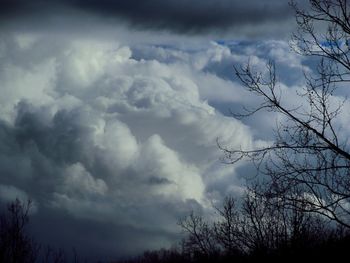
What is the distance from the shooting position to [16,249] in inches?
1526

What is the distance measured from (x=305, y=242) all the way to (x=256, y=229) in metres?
6.07

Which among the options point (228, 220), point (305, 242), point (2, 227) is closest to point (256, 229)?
point (228, 220)

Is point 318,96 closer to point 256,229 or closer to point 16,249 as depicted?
point 256,229

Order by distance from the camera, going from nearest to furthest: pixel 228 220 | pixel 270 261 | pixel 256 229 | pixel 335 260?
pixel 335 260 → pixel 270 261 → pixel 256 229 → pixel 228 220

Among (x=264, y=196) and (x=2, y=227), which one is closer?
(x=264, y=196)

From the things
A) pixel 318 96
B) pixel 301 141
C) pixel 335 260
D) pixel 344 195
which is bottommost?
pixel 335 260

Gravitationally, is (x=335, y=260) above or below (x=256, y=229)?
below

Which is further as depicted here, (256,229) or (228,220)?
(228,220)

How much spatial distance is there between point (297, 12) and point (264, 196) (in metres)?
5.03

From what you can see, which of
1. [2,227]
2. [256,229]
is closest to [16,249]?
[2,227]

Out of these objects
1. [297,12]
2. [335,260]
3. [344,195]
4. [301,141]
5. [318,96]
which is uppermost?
[297,12]

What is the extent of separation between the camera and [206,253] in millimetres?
43500

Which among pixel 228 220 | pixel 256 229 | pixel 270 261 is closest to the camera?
pixel 270 261

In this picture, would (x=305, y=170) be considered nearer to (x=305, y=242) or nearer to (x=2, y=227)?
(x=305, y=242)
